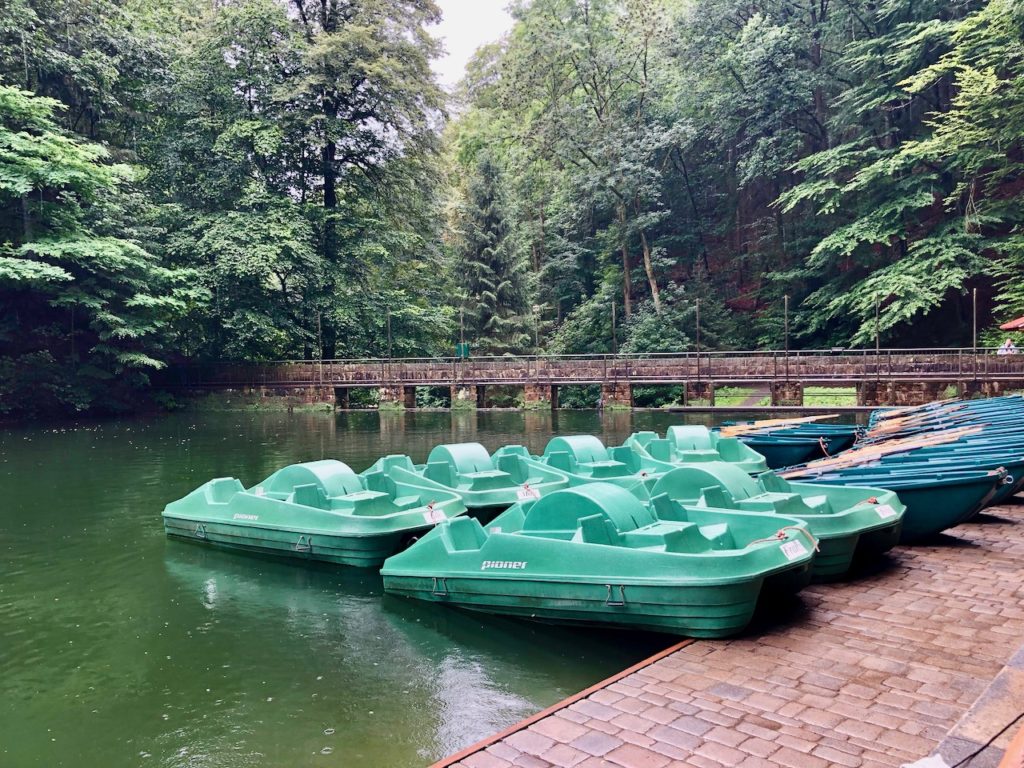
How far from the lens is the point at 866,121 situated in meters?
37.1

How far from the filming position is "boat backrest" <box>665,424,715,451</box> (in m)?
11.6

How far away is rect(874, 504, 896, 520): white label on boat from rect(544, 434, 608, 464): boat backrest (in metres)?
4.55

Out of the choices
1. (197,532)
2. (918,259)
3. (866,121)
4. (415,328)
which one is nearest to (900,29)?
(866,121)

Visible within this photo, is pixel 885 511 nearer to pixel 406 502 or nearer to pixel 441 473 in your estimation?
pixel 406 502

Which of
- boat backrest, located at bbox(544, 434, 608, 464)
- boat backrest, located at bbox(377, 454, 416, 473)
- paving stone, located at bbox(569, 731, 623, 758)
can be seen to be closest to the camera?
paving stone, located at bbox(569, 731, 623, 758)

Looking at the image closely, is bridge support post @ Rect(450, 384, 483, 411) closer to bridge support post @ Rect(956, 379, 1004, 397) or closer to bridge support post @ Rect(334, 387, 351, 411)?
bridge support post @ Rect(334, 387, 351, 411)

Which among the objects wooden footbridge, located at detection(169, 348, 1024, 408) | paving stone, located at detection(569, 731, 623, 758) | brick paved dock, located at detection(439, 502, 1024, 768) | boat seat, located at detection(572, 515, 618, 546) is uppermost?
wooden footbridge, located at detection(169, 348, 1024, 408)

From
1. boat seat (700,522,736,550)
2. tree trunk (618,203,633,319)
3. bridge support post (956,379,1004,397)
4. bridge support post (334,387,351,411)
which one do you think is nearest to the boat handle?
boat seat (700,522,736,550)

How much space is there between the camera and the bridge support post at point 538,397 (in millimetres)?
33906

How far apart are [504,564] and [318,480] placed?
3842 mm

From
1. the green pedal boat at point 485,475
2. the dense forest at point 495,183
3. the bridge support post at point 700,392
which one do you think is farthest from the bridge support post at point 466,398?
the green pedal boat at point 485,475

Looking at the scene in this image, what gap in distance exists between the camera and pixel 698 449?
1162cm

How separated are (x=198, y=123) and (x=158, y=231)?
20.3 ft

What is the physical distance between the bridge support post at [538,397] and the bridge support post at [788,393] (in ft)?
32.9
